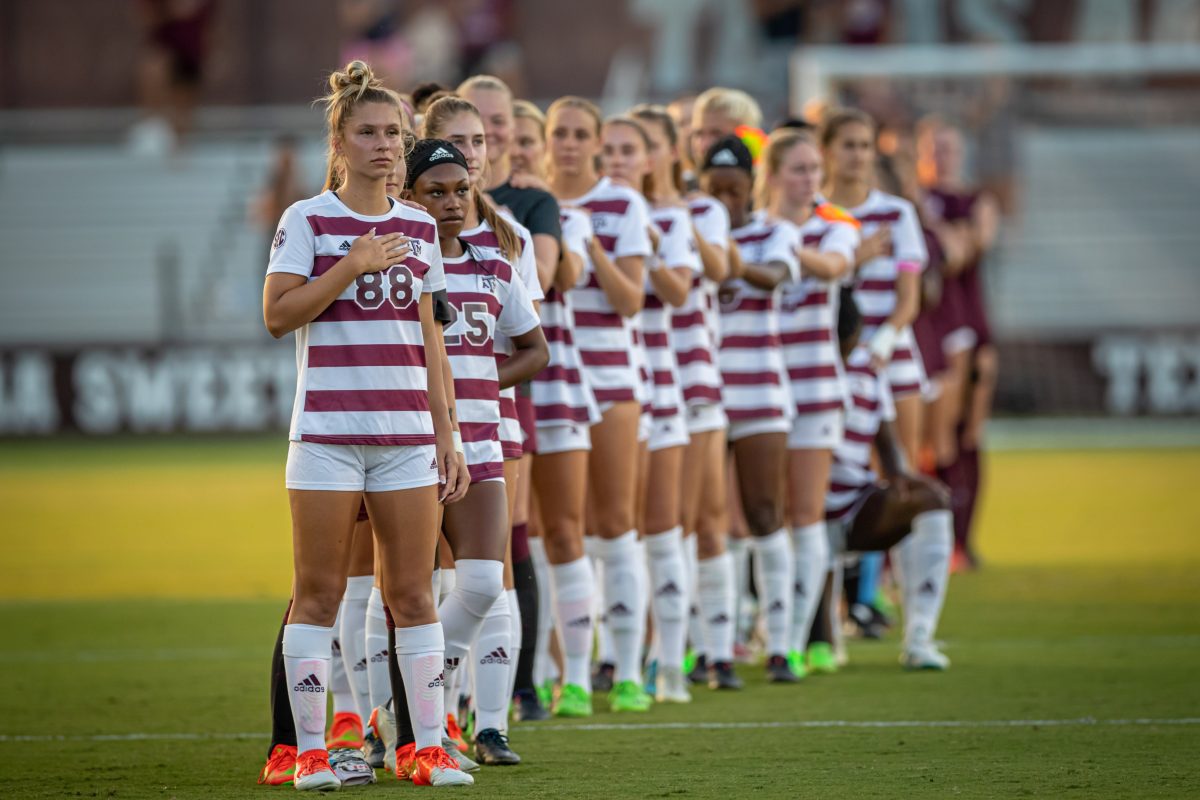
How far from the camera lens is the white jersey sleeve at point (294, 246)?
226 inches

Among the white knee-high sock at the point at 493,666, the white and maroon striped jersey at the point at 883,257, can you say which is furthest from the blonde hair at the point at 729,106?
the white knee-high sock at the point at 493,666

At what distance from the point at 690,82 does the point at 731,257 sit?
18.0 m

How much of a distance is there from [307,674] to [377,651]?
0.53 m

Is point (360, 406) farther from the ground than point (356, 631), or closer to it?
farther from the ground

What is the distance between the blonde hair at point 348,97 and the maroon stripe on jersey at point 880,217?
13.1 feet

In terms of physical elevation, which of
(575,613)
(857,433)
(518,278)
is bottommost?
(575,613)

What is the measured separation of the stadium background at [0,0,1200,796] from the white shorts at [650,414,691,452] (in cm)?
108

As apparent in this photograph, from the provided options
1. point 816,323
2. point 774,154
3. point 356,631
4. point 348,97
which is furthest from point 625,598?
point 348,97

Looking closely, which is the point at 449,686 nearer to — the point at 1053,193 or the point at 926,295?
the point at 926,295

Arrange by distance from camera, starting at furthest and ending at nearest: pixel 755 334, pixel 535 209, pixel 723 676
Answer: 1. pixel 755 334
2. pixel 723 676
3. pixel 535 209

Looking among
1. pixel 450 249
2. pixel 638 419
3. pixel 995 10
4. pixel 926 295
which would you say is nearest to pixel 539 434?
pixel 638 419

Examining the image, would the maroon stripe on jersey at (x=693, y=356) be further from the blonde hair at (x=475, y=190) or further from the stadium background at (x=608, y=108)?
the blonde hair at (x=475, y=190)

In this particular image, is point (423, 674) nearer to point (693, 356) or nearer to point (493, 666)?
point (493, 666)

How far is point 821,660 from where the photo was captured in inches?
340
